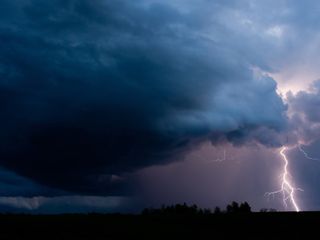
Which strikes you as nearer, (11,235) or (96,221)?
(11,235)

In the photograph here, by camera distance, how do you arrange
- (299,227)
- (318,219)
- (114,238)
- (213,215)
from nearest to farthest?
(114,238)
(299,227)
(318,219)
(213,215)

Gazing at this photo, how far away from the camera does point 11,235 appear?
31500mm

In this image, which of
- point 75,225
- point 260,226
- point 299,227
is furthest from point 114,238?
point 299,227

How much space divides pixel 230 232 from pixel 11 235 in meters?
13.3

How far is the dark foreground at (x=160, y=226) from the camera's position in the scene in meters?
31.6

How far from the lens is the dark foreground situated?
31641mm

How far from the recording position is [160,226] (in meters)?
34.4

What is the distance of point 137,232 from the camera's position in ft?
107

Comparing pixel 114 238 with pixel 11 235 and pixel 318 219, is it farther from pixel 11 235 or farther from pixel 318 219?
pixel 318 219

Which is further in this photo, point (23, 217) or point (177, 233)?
point (23, 217)

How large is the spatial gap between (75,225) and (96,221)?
1.99m

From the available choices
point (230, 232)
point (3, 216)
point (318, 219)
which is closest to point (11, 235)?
point (3, 216)

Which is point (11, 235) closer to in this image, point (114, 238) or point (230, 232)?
point (114, 238)

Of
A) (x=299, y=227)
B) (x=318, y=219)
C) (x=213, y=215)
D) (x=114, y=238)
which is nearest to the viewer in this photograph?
(x=114, y=238)
